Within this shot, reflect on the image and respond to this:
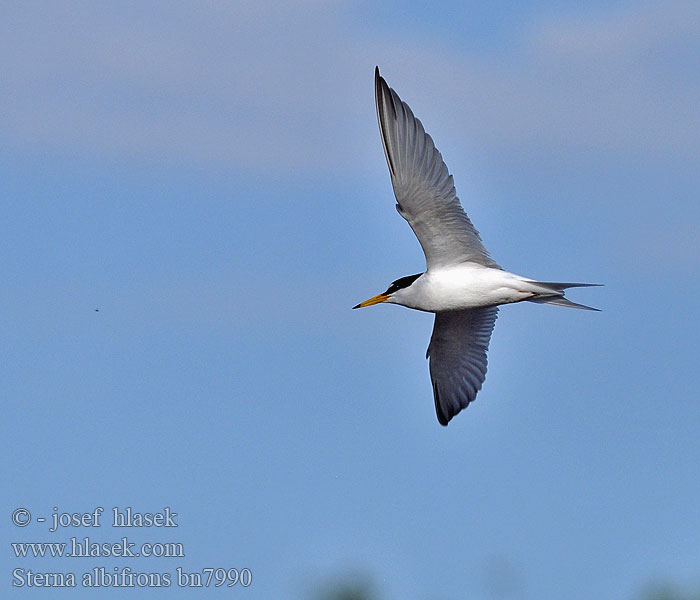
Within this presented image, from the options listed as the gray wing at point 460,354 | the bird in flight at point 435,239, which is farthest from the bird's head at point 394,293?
the gray wing at point 460,354

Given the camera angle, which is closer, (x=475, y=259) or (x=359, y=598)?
(x=475, y=259)

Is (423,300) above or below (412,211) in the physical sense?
below

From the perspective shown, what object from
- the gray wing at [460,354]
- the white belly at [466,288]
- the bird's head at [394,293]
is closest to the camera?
the white belly at [466,288]

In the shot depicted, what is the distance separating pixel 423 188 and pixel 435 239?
74 centimetres

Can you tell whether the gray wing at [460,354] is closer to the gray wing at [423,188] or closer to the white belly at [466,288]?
the white belly at [466,288]

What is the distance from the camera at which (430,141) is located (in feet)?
41.2

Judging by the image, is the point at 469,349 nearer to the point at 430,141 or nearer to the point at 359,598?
the point at 430,141

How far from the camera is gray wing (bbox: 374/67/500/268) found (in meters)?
12.4

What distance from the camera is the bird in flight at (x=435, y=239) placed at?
1248 cm

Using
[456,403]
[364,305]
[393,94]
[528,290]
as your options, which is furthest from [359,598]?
[393,94]

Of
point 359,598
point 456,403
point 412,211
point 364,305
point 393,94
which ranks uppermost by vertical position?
point 393,94

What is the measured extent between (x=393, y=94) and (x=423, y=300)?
252 centimetres

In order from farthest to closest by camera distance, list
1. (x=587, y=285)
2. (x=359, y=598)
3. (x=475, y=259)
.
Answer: (x=359, y=598), (x=475, y=259), (x=587, y=285)

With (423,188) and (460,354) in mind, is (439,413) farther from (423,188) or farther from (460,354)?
(423,188)
